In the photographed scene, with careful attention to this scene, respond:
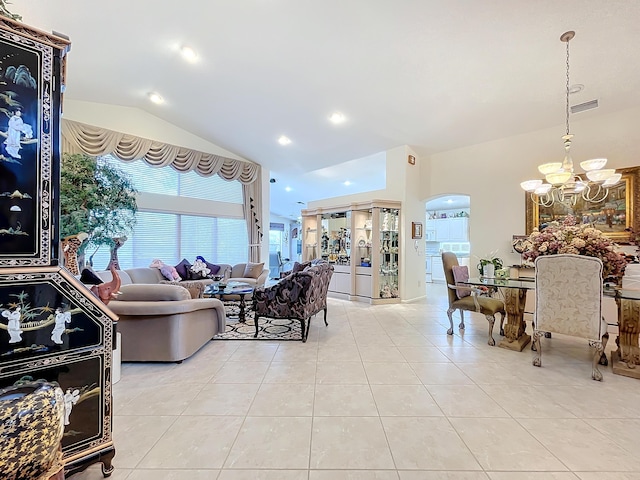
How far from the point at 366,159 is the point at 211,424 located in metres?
6.11

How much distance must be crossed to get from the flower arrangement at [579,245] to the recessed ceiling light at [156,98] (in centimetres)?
647

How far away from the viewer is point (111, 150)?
5633 mm

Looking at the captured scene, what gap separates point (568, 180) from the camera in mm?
3398

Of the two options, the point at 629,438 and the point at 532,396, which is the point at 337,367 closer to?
the point at 532,396

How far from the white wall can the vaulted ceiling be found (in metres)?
0.21

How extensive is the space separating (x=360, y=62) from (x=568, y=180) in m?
2.93

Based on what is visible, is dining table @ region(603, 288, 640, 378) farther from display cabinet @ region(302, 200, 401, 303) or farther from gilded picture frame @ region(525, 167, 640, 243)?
display cabinet @ region(302, 200, 401, 303)

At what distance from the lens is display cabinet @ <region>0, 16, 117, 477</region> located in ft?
3.96

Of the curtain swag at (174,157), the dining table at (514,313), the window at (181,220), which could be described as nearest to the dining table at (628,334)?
the dining table at (514,313)

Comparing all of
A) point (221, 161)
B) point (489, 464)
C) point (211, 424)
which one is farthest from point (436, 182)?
point (211, 424)

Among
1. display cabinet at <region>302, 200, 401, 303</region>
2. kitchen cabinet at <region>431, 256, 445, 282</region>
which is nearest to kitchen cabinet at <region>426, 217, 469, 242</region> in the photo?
kitchen cabinet at <region>431, 256, 445, 282</region>

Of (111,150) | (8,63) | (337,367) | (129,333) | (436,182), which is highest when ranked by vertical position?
(111,150)

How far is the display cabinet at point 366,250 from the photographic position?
6141mm

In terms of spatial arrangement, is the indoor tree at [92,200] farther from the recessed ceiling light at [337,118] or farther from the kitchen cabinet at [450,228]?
the kitchen cabinet at [450,228]
